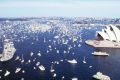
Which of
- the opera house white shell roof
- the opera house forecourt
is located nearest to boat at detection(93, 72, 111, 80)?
the opera house forecourt

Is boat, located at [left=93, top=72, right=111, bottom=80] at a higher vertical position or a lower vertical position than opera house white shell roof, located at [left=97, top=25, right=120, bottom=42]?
lower

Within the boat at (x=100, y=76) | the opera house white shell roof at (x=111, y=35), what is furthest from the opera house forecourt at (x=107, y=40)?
the boat at (x=100, y=76)

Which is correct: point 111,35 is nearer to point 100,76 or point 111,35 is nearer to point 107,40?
point 107,40

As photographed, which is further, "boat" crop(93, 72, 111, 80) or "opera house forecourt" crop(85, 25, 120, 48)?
"opera house forecourt" crop(85, 25, 120, 48)

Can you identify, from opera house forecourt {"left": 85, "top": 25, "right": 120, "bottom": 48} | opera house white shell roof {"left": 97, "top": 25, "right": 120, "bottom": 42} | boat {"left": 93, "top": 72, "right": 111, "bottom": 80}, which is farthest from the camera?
opera house white shell roof {"left": 97, "top": 25, "right": 120, "bottom": 42}

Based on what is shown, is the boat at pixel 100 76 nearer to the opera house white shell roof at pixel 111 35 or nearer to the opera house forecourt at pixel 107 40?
the opera house forecourt at pixel 107 40

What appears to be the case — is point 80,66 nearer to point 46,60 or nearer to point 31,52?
point 46,60

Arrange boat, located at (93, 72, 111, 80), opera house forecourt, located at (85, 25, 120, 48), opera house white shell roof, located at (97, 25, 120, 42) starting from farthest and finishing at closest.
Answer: opera house white shell roof, located at (97, 25, 120, 42)
opera house forecourt, located at (85, 25, 120, 48)
boat, located at (93, 72, 111, 80)

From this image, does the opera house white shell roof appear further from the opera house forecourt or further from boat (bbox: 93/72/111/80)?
boat (bbox: 93/72/111/80)

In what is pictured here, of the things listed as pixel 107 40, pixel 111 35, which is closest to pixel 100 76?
pixel 107 40
